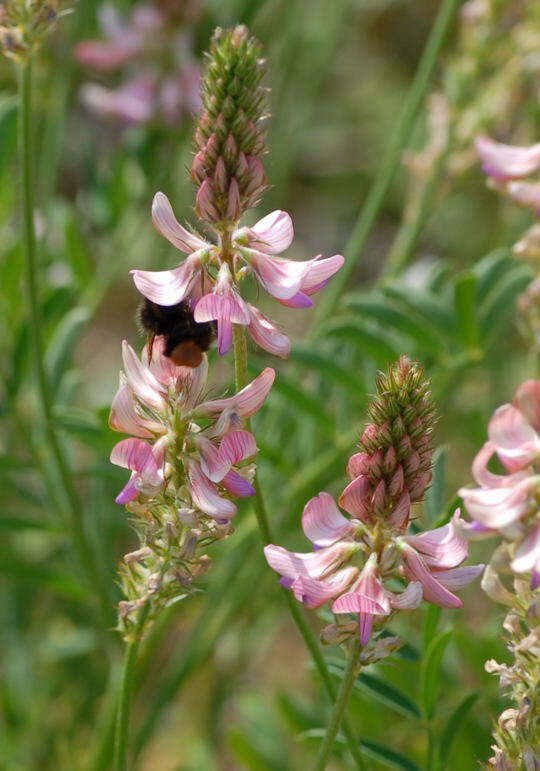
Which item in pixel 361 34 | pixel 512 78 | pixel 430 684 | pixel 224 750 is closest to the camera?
pixel 430 684

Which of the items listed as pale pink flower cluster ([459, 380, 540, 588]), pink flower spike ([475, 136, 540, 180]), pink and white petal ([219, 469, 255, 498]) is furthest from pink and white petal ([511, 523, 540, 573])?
pink flower spike ([475, 136, 540, 180])

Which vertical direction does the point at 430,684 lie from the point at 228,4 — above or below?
below

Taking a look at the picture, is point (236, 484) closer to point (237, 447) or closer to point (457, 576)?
point (237, 447)

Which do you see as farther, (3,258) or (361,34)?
(361,34)

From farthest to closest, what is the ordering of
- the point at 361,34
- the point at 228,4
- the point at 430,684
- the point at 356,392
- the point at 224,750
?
the point at 361,34, the point at 224,750, the point at 228,4, the point at 356,392, the point at 430,684

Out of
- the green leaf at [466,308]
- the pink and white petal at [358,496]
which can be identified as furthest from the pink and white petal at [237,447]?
the green leaf at [466,308]

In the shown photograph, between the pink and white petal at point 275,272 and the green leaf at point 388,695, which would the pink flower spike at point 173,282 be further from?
the green leaf at point 388,695

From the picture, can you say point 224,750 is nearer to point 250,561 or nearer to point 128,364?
point 250,561

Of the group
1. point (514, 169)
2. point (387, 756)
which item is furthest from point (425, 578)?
point (514, 169)

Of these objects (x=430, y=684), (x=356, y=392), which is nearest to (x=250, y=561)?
(x=356, y=392)
